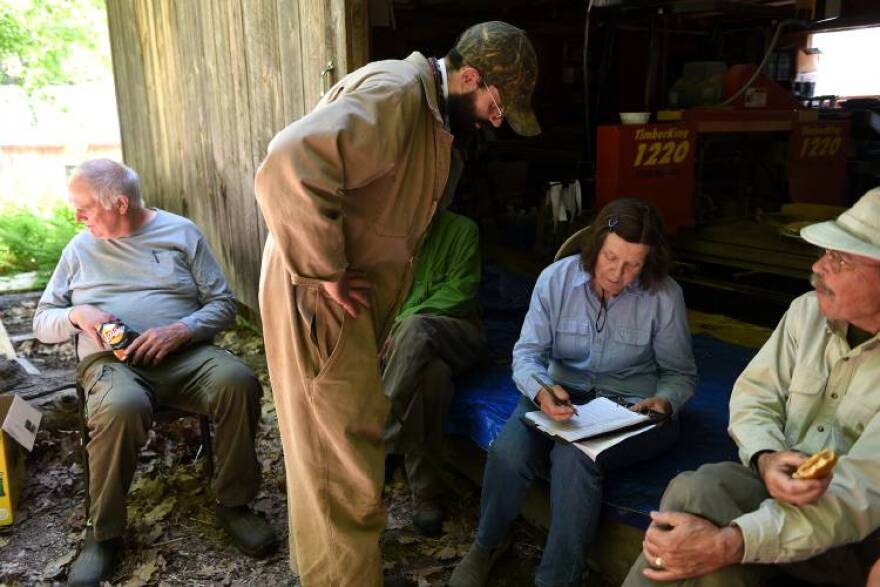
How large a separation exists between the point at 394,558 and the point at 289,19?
2715mm

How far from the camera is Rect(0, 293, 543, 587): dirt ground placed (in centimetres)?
280

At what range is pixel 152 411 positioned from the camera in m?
2.94

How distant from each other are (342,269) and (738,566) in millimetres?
1272

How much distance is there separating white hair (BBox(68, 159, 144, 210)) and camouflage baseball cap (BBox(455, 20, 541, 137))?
1771 millimetres

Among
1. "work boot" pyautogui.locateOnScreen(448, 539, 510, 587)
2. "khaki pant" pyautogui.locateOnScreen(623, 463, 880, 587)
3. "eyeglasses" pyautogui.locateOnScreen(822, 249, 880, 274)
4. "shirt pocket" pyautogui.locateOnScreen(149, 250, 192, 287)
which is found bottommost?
"work boot" pyautogui.locateOnScreen(448, 539, 510, 587)

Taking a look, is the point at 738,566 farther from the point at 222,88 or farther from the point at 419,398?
the point at 222,88

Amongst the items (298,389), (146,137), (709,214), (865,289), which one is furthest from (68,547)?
(146,137)

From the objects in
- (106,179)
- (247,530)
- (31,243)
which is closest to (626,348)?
(247,530)

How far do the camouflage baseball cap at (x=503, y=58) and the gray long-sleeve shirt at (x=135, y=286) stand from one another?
180 cm

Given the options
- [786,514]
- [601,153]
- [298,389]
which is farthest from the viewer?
[601,153]

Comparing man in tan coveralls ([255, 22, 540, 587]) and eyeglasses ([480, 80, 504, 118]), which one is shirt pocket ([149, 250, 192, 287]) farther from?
eyeglasses ([480, 80, 504, 118])

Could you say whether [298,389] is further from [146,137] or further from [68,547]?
[146,137]

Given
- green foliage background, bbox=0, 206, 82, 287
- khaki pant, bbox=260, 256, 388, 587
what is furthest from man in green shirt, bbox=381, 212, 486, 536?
green foliage background, bbox=0, 206, 82, 287

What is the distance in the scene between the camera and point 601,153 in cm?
429
